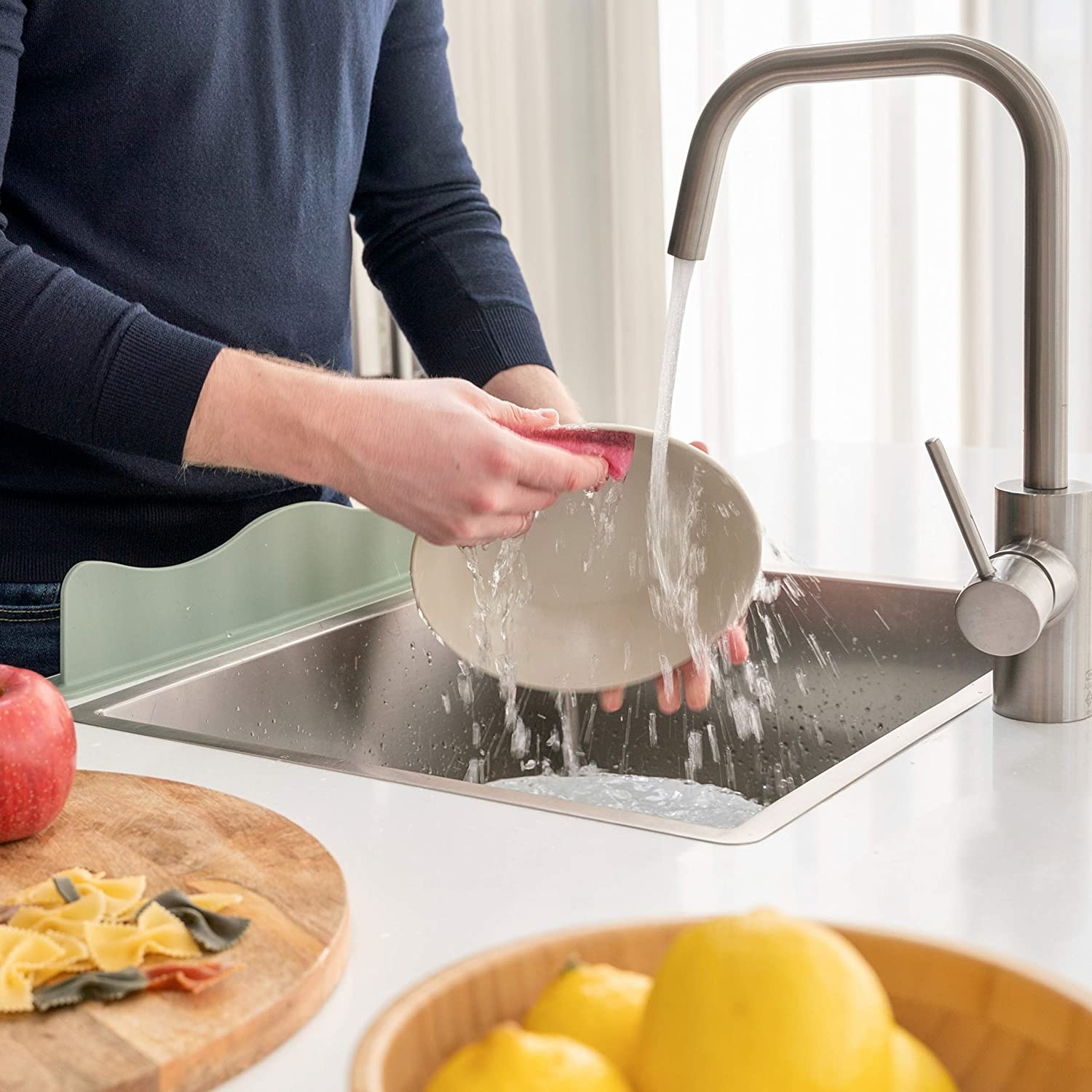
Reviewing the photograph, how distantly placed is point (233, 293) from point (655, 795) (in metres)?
0.59

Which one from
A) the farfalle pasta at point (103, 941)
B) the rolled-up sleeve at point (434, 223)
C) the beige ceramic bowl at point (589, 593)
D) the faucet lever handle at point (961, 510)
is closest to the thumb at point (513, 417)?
the beige ceramic bowl at point (589, 593)

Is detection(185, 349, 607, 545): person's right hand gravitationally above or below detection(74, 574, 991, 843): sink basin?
above

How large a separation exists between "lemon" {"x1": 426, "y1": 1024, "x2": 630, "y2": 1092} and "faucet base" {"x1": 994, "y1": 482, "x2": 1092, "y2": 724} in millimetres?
645

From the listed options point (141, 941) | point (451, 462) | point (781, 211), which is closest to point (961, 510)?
point (451, 462)

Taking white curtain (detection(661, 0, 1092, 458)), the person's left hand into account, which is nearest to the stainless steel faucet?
the person's left hand

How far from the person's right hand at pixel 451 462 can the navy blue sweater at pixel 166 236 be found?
13 cm

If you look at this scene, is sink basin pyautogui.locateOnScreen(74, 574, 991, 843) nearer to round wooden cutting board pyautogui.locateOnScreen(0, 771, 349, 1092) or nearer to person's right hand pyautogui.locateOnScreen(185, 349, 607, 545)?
person's right hand pyautogui.locateOnScreen(185, 349, 607, 545)

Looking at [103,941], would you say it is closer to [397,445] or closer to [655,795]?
[397,445]

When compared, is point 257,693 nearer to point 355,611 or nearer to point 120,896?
point 355,611

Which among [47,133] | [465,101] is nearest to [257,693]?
[47,133]

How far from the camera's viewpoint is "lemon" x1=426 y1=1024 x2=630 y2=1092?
32 centimetres

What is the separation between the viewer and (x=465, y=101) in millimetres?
3555

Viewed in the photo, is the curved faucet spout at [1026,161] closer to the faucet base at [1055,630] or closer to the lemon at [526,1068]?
the faucet base at [1055,630]

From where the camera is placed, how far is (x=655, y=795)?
1.18 meters
